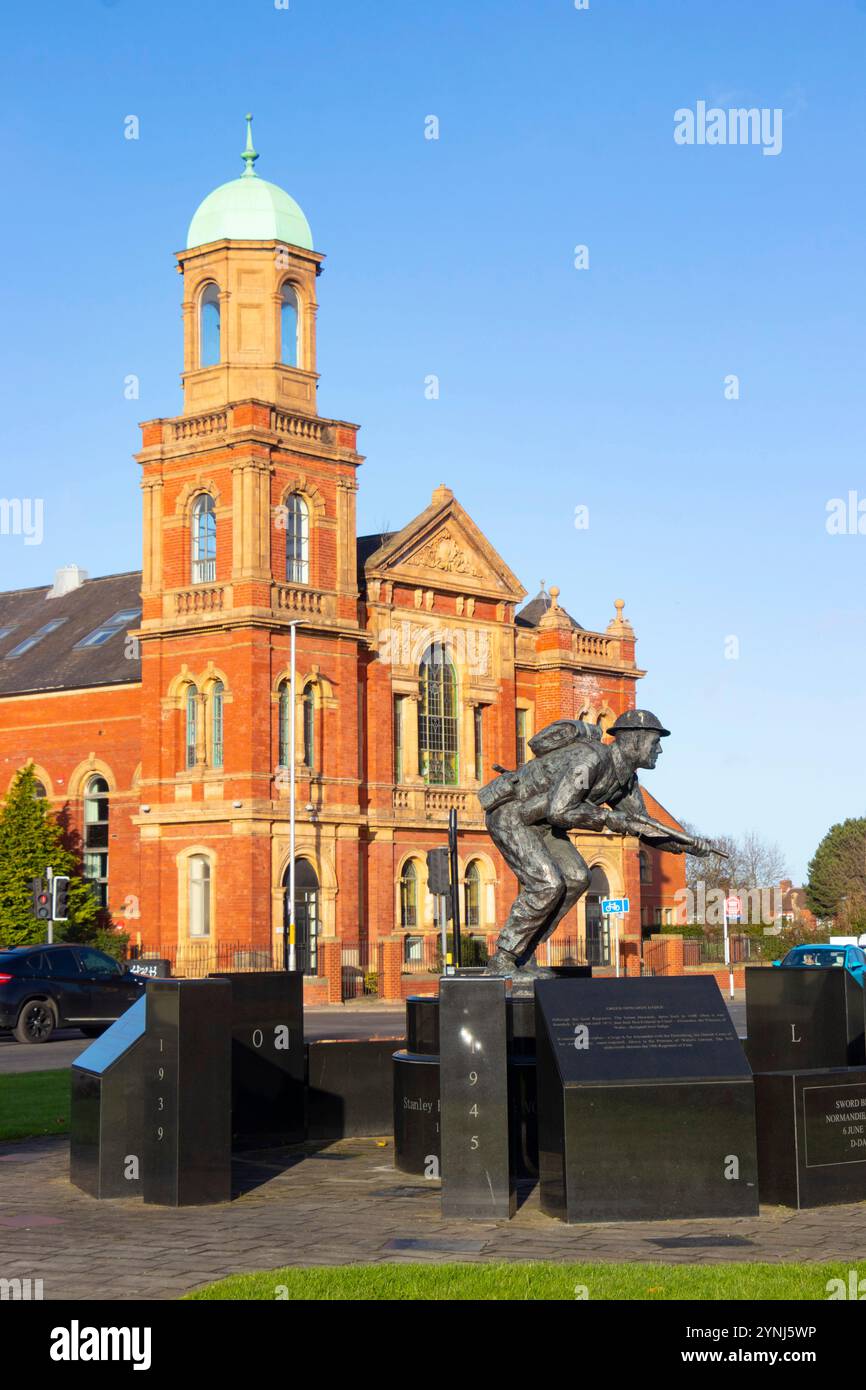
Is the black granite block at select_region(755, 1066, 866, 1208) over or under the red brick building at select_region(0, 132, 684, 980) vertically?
under

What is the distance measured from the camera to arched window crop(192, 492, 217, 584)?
47.1 m

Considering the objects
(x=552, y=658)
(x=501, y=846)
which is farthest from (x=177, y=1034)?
(x=552, y=658)

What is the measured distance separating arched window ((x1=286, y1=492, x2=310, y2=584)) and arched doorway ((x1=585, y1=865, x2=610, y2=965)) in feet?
52.0

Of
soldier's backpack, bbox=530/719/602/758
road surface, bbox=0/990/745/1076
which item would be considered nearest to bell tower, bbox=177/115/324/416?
road surface, bbox=0/990/745/1076

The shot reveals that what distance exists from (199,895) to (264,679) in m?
5.90

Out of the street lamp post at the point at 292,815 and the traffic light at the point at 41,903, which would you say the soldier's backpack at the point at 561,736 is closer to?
the traffic light at the point at 41,903

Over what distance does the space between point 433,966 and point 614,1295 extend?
4259 centimetres

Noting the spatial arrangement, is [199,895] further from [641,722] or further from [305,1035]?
[641,722]

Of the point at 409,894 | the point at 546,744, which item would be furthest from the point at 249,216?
the point at 546,744

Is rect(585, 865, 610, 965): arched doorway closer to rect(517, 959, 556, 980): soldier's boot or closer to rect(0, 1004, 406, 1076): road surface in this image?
rect(0, 1004, 406, 1076): road surface

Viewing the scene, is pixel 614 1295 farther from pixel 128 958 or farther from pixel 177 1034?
pixel 128 958

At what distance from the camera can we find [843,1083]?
1183 cm

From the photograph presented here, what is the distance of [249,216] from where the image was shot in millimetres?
48062

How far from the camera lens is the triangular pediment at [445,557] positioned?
169 feet
